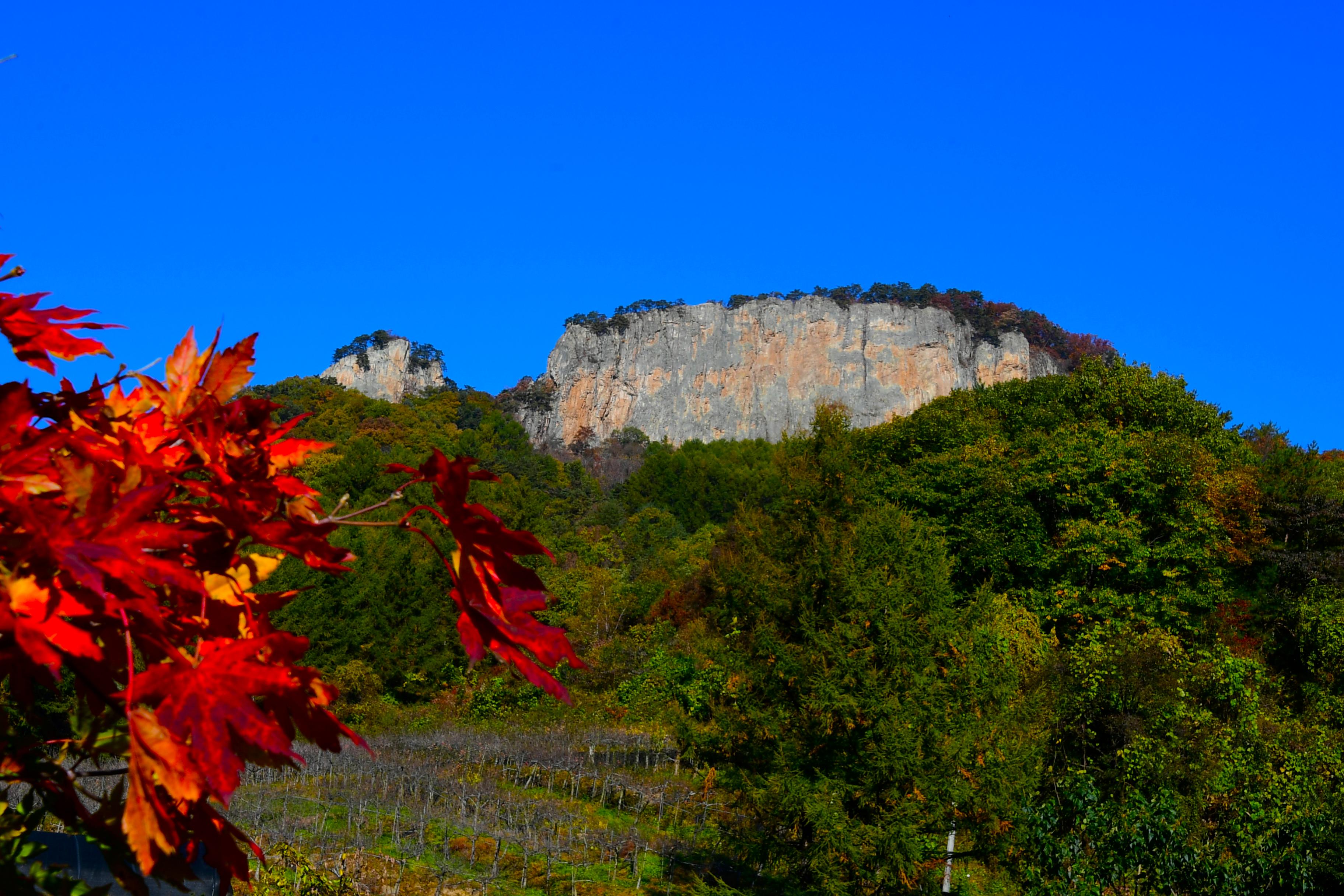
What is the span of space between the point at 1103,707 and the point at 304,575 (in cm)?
1452

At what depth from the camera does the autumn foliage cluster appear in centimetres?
73

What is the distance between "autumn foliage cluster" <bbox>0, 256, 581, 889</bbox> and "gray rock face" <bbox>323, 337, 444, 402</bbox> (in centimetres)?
6698

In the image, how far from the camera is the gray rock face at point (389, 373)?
66625mm

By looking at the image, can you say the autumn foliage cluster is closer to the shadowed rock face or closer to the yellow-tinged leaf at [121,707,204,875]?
the yellow-tinged leaf at [121,707,204,875]

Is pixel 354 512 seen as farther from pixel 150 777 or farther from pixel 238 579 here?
pixel 150 777

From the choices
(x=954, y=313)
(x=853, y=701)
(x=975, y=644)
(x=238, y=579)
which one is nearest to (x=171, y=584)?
(x=238, y=579)

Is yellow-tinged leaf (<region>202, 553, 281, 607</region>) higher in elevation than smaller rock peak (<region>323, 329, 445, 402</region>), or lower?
lower

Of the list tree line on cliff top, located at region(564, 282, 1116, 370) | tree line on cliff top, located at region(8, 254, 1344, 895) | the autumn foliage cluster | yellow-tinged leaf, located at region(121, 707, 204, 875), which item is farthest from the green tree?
tree line on cliff top, located at region(564, 282, 1116, 370)

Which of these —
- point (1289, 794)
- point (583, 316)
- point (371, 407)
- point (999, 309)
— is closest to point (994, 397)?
point (1289, 794)

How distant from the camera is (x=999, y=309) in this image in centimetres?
6331

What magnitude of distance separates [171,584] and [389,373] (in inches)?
2717

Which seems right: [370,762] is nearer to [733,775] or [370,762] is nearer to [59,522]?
[733,775]

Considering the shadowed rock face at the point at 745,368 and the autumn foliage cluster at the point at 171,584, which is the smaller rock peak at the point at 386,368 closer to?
the shadowed rock face at the point at 745,368

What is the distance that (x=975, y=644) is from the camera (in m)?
8.78
